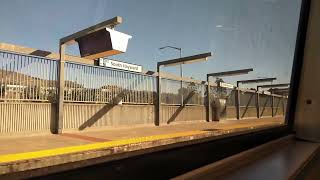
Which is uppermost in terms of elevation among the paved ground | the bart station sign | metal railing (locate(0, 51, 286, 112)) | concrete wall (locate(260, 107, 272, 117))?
the bart station sign

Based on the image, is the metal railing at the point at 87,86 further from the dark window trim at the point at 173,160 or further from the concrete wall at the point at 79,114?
the dark window trim at the point at 173,160

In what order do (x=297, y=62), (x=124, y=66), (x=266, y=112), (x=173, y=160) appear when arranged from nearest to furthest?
1. (x=173, y=160)
2. (x=124, y=66)
3. (x=266, y=112)
4. (x=297, y=62)

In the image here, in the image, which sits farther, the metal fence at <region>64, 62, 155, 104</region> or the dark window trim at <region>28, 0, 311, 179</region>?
the metal fence at <region>64, 62, 155, 104</region>

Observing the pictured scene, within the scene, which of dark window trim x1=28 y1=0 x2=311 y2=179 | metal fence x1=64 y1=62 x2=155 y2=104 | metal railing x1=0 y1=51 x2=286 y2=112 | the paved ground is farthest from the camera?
metal fence x1=64 y1=62 x2=155 y2=104

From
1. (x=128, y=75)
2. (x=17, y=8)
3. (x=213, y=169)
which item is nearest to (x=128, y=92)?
(x=128, y=75)

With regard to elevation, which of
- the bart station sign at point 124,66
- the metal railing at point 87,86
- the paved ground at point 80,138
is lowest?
the paved ground at point 80,138

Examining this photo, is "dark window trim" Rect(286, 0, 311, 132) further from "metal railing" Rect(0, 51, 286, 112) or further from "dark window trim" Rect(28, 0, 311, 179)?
"dark window trim" Rect(28, 0, 311, 179)

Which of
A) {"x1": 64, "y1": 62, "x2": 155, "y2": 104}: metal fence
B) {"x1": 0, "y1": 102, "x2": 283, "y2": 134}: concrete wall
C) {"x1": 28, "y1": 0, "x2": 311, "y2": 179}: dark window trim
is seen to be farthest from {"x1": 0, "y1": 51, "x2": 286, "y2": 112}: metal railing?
{"x1": 28, "y1": 0, "x2": 311, "y2": 179}: dark window trim

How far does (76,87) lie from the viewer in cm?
160

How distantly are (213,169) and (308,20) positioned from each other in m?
2.36

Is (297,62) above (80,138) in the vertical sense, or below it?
above

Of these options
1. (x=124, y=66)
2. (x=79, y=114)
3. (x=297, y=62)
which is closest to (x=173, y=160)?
(x=124, y=66)

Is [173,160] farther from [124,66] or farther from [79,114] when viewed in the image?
[79,114]

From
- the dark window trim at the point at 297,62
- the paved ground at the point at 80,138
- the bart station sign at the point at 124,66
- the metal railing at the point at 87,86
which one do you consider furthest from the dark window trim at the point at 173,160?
the dark window trim at the point at 297,62
